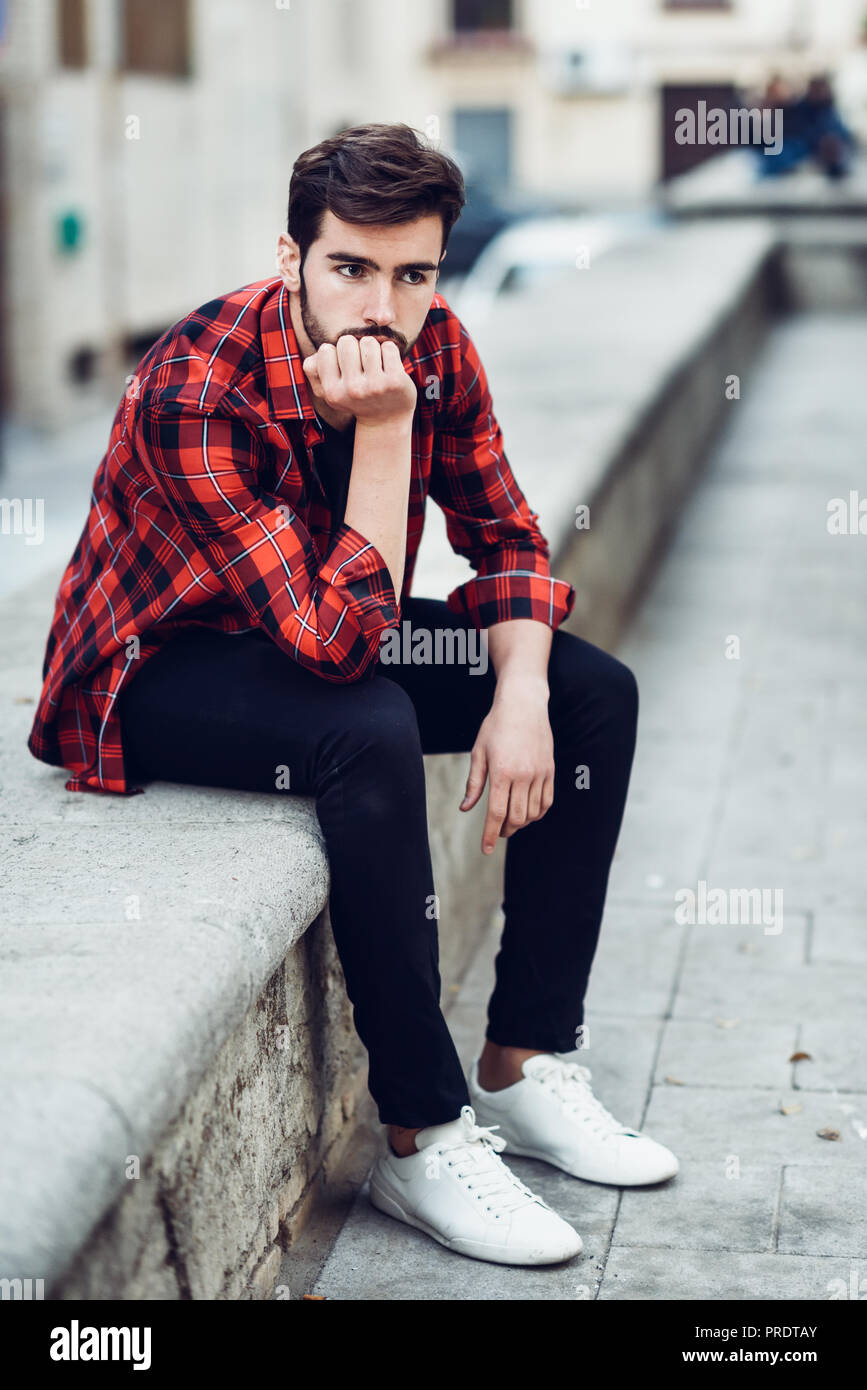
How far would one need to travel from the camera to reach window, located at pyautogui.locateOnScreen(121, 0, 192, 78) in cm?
1542

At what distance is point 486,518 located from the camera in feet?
9.29

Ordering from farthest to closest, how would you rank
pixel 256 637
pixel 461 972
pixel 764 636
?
pixel 764 636, pixel 461 972, pixel 256 637

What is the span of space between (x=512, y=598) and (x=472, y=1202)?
920 mm

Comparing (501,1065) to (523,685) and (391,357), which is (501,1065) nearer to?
(523,685)

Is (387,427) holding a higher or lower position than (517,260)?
higher

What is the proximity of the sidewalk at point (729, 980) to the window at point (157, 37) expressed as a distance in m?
10.9

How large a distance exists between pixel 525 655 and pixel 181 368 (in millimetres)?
669

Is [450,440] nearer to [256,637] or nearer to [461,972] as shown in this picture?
[256,637]

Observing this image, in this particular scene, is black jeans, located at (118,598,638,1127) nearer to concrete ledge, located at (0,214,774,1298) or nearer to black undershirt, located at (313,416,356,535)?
concrete ledge, located at (0,214,774,1298)

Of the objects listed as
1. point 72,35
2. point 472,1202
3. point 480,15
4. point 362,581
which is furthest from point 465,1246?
point 480,15

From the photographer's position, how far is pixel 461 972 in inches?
135

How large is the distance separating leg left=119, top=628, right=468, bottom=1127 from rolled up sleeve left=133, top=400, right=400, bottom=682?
0.29 feet
